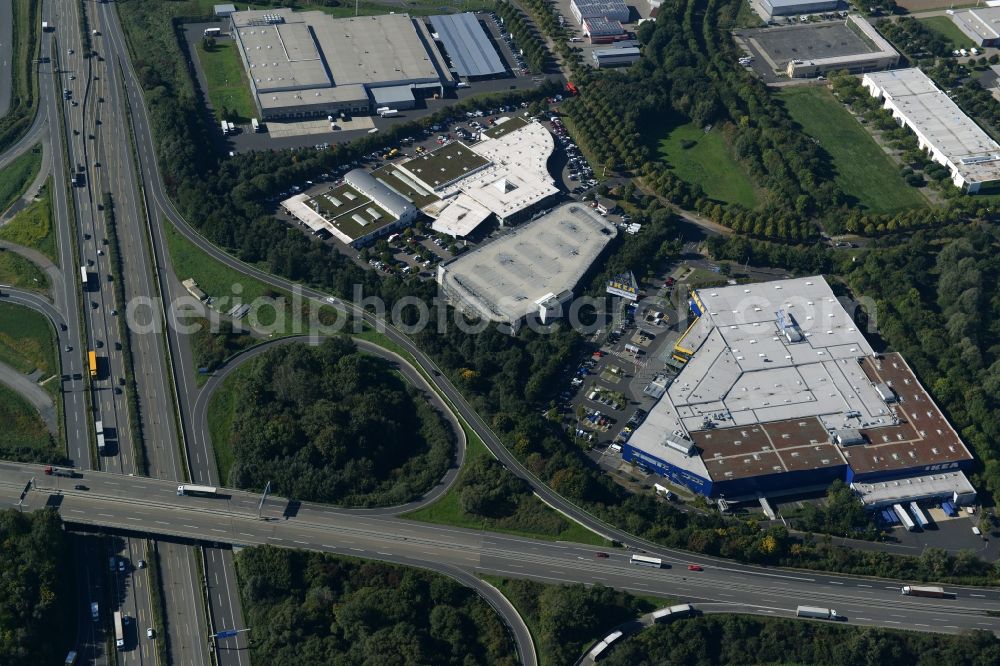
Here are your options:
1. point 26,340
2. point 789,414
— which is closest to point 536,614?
point 789,414

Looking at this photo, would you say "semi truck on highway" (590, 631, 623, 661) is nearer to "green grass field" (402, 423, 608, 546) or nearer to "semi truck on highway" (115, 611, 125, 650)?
"green grass field" (402, 423, 608, 546)

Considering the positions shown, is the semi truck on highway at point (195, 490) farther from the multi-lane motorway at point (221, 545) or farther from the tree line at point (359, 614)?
the tree line at point (359, 614)

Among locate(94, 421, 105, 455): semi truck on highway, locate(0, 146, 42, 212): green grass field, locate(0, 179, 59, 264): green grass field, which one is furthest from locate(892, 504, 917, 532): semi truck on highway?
locate(0, 146, 42, 212): green grass field

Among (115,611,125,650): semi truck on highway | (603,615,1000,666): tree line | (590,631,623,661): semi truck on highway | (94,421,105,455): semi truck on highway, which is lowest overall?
(603,615,1000,666): tree line

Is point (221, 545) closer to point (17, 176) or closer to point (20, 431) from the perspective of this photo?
point (20, 431)

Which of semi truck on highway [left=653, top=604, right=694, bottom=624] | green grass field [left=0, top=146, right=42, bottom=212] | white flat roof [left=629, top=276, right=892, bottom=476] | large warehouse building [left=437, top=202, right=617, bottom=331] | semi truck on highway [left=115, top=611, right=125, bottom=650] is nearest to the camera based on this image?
semi truck on highway [left=115, top=611, right=125, bottom=650]

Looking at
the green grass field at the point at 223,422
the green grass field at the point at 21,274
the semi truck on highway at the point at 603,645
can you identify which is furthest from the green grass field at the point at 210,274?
the semi truck on highway at the point at 603,645

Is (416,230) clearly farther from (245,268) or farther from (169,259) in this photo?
(169,259)
